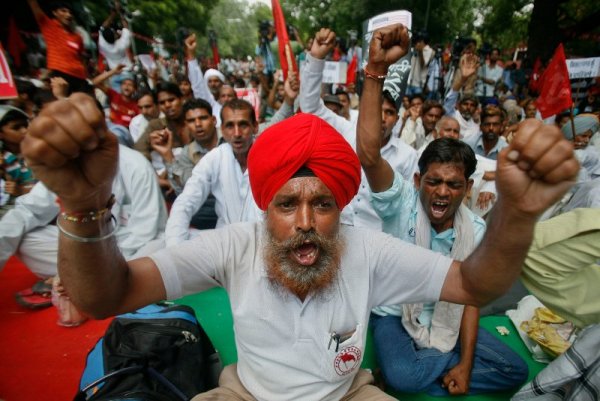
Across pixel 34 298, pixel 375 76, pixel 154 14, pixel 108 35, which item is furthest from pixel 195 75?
pixel 154 14

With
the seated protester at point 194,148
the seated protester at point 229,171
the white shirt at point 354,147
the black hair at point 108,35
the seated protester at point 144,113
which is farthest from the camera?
the black hair at point 108,35

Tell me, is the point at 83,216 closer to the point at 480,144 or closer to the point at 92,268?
the point at 92,268

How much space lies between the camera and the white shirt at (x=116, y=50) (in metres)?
7.93

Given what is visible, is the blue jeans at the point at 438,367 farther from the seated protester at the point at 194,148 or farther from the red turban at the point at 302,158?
the seated protester at the point at 194,148

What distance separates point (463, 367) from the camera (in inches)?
89.9

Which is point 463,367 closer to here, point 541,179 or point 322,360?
point 322,360

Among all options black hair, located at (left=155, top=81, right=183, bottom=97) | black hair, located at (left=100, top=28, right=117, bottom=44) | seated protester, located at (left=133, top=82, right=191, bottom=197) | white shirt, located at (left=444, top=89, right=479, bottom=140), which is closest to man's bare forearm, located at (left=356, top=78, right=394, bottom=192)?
seated protester, located at (left=133, top=82, right=191, bottom=197)

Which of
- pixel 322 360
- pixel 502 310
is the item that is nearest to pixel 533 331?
pixel 502 310

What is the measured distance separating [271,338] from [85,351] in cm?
208

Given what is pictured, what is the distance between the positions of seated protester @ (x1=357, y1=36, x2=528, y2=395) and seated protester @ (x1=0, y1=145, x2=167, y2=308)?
85.9 inches

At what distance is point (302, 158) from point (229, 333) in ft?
6.68

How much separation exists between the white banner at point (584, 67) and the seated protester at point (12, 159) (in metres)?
8.15

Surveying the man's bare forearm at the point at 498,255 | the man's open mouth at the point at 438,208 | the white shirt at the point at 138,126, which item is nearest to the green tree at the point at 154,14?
the white shirt at the point at 138,126

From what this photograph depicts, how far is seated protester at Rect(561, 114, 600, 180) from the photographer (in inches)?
184
